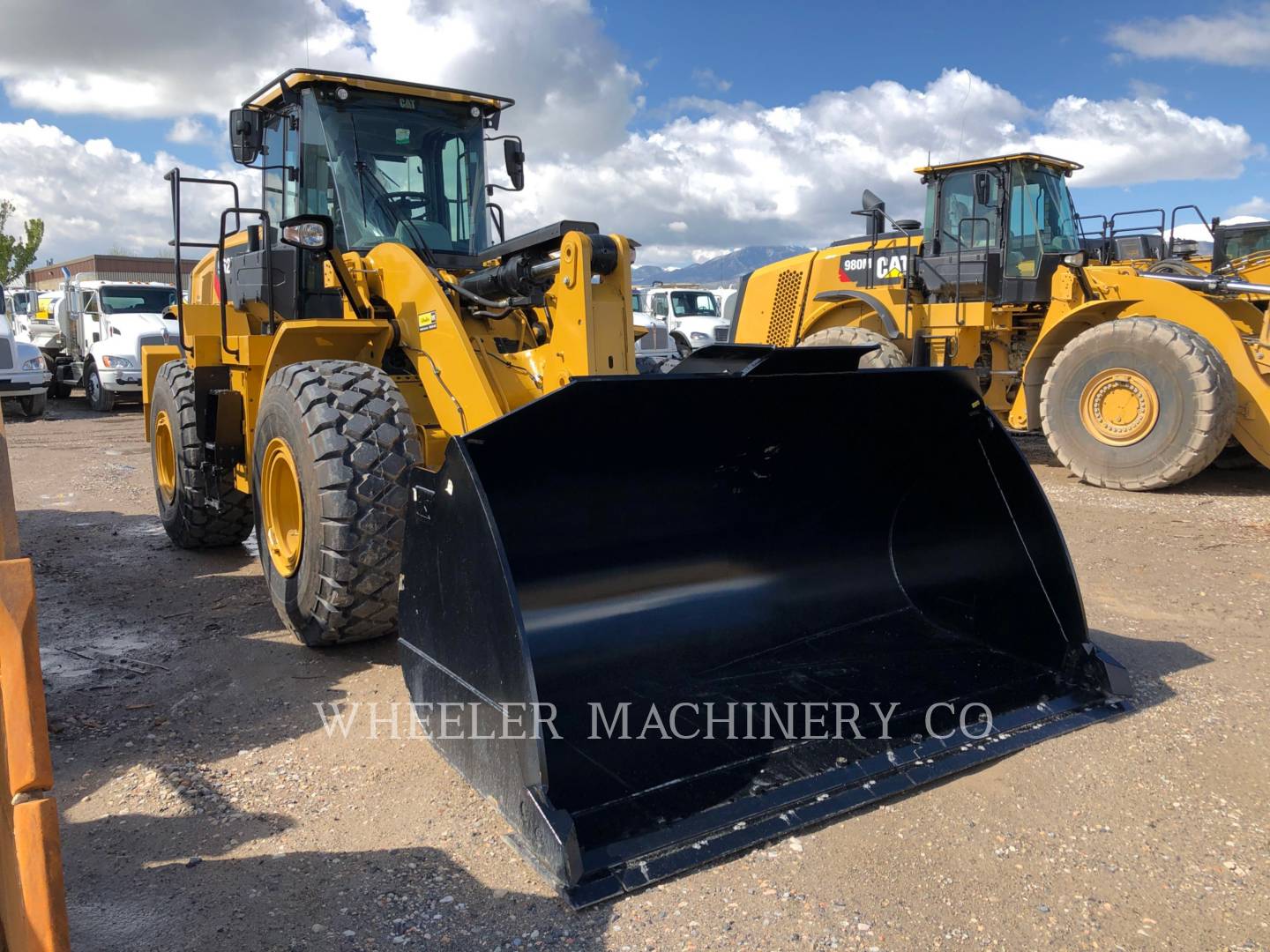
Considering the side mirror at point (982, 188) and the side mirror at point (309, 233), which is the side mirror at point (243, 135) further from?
the side mirror at point (982, 188)

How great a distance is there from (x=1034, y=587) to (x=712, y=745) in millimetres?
1581

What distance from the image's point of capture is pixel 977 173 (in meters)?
9.99

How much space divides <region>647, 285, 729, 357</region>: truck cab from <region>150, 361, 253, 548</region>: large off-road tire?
14.3 meters

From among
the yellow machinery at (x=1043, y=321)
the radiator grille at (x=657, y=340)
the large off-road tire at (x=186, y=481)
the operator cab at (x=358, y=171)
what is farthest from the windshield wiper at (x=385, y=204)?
the radiator grille at (x=657, y=340)

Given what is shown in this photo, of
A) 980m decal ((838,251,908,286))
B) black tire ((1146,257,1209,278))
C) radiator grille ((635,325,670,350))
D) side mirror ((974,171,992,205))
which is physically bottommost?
radiator grille ((635,325,670,350))

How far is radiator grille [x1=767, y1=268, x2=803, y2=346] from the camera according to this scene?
11383mm

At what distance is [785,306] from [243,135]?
7318mm

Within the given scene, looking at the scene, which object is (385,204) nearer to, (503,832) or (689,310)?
(503,832)

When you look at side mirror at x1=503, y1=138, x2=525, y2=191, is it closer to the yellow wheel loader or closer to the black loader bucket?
the yellow wheel loader

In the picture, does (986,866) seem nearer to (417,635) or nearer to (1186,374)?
(417,635)

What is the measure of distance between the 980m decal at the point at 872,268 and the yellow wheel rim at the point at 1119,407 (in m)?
2.48

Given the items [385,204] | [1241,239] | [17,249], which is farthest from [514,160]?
[17,249]

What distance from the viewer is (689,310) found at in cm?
2147

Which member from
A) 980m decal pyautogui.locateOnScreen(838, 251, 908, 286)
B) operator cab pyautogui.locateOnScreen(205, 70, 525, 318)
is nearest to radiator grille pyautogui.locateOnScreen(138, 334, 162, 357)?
980m decal pyautogui.locateOnScreen(838, 251, 908, 286)
